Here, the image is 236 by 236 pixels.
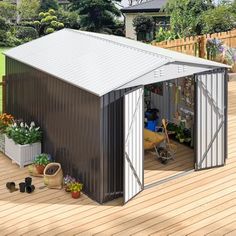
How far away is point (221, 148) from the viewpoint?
11.7m

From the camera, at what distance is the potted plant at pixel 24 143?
1197 cm

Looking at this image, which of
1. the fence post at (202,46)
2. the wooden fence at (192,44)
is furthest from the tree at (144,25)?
the fence post at (202,46)

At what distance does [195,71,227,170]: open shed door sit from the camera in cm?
1106

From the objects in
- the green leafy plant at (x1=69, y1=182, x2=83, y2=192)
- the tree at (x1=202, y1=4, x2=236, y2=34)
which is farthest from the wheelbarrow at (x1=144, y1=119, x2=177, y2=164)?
the tree at (x1=202, y1=4, x2=236, y2=34)

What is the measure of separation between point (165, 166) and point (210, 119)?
4.98 feet

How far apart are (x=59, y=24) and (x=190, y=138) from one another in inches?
1236

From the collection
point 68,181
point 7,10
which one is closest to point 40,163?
point 68,181

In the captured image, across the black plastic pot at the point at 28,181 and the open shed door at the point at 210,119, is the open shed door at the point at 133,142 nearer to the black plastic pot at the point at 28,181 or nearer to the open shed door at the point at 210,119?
the open shed door at the point at 210,119

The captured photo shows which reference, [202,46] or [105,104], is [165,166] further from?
[202,46]

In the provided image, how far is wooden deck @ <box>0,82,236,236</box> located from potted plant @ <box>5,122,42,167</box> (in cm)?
97

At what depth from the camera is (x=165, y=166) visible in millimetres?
11812

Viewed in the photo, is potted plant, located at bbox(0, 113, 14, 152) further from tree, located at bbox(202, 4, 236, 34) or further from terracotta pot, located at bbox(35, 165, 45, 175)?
tree, located at bbox(202, 4, 236, 34)

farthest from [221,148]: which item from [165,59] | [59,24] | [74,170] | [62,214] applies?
[59,24]

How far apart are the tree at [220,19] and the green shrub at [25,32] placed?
1935 cm
